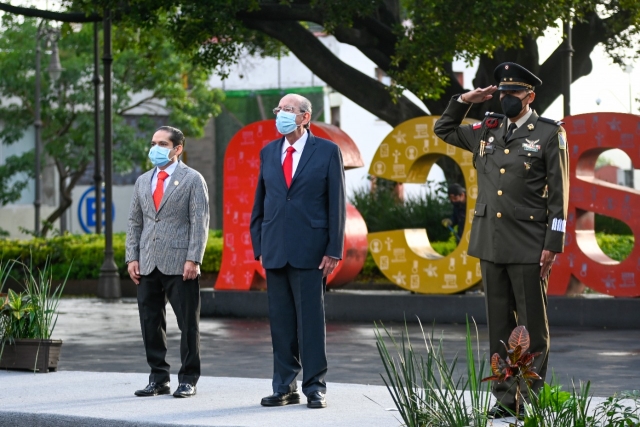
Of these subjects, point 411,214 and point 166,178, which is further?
point 411,214

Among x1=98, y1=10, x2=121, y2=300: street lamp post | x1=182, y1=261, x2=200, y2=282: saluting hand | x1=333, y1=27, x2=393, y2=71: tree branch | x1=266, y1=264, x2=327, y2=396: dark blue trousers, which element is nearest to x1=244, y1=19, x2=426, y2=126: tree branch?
x1=333, y1=27, x2=393, y2=71: tree branch

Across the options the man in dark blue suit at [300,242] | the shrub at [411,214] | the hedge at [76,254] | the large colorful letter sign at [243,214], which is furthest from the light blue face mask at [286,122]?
the hedge at [76,254]

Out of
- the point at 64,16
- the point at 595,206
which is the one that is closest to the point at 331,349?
the point at 595,206

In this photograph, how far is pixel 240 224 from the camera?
17.3 metres

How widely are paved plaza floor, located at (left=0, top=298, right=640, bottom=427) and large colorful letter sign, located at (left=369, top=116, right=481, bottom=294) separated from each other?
0.78 m

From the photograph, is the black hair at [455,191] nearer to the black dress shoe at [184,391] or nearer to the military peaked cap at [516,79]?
the black dress shoe at [184,391]

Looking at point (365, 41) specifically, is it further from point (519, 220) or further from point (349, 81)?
point (519, 220)

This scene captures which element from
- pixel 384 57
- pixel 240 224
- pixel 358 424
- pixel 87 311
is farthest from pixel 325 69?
pixel 358 424

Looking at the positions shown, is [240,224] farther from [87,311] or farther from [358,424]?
[358,424]

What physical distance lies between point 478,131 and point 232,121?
40860 mm

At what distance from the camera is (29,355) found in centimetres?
995

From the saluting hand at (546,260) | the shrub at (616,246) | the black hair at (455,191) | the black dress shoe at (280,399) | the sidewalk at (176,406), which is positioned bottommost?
the sidewalk at (176,406)

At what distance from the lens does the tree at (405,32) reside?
1694cm

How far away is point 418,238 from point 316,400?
902 cm
